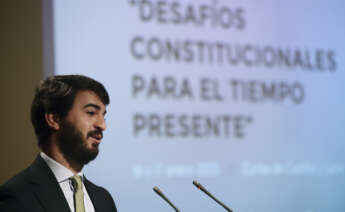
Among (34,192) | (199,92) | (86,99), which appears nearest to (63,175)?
(34,192)

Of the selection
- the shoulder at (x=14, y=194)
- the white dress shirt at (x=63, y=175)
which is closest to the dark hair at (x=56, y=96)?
the white dress shirt at (x=63, y=175)

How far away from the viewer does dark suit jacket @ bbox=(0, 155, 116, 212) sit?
5.71 feet

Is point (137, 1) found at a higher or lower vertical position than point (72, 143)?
higher

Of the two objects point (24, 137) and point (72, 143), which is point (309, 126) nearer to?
point (24, 137)

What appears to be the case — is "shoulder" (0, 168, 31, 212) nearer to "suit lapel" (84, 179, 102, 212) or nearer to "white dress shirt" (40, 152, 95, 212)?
"white dress shirt" (40, 152, 95, 212)

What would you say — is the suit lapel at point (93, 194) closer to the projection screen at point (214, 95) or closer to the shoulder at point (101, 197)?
the shoulder at point (101, 197)

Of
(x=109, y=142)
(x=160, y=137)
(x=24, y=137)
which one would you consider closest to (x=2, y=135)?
(x=24, y=137)

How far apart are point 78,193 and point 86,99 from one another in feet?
1.16

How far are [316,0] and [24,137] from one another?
2358 mm

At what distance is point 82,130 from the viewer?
1962mm

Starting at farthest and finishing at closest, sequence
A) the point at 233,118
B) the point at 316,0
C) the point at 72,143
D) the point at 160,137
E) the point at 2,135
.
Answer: the point at 316,0 → the point at 233,118 → the point at 160,137 → the point at 2,135 → the point at 72,143

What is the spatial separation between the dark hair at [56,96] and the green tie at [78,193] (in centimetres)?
20

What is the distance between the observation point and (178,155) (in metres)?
3.41

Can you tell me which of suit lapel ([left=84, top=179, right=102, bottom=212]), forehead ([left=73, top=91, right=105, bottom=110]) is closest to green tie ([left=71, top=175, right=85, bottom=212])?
suit lapel ([left=84, top=179, right=102, bottom=212])
